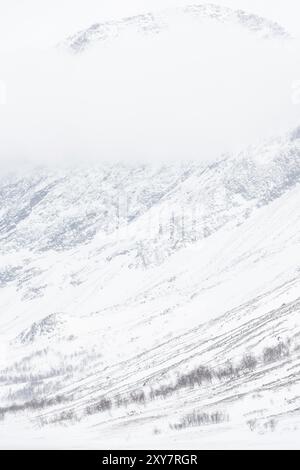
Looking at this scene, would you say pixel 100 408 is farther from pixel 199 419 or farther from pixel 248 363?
pixel 199 419

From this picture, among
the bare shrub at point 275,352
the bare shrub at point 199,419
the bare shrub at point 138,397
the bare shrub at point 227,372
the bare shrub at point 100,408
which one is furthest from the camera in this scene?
the bare shrub at point 275,352

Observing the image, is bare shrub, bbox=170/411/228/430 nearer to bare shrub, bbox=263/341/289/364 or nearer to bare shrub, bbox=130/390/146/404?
bare shrub, bbox=130/390/146/404

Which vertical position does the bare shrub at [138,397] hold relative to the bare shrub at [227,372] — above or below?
below

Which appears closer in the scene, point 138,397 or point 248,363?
point 138,397

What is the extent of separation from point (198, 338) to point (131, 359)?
60.7 feet

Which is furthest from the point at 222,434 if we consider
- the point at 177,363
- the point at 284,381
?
the point at 177,363

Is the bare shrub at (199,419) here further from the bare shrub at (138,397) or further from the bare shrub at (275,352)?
the bare shrub at (275,352)

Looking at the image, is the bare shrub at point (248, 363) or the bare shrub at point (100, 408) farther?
the bare shrub at point (248, 363)

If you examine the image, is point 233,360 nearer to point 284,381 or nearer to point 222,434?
point 284,381

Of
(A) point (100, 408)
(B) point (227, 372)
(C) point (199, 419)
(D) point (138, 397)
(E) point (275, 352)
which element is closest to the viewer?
(C) point (199, 419)

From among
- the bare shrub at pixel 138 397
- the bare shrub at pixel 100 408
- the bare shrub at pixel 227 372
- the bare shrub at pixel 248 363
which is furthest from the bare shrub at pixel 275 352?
the bare shrub at pixel 100 408

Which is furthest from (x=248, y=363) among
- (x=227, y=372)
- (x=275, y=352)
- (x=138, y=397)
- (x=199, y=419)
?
(x=199, y=419)

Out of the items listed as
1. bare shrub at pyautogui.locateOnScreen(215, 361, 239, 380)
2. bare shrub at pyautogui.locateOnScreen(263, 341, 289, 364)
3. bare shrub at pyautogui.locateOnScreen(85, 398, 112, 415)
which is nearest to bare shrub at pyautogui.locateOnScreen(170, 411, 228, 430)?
bare shrub at pyautogui.locateOnScreen(85, 398, 112, 415)
